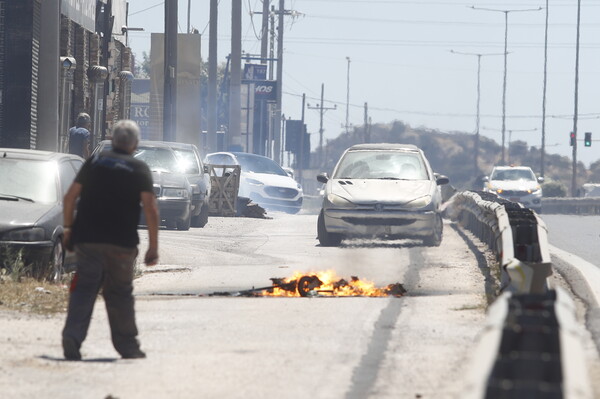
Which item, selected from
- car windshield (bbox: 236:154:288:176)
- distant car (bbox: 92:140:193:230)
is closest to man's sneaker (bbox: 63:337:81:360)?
distant car (bbox: 92:140:193:230)

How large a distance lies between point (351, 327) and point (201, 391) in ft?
10.6

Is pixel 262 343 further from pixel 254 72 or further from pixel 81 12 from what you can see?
pixel 254 72

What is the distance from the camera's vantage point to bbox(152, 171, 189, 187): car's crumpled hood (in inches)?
972

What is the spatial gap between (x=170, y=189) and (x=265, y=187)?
12.6m

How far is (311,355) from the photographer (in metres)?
9.20

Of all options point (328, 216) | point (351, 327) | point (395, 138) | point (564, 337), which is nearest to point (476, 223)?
point (328, 216)

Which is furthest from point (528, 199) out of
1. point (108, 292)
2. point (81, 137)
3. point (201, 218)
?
point (108, 292)

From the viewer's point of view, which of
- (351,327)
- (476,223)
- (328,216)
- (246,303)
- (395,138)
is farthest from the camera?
(395,138)

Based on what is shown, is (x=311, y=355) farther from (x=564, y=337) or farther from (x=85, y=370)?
(x=564, y=337)

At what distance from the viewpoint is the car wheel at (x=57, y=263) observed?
44.8 ft

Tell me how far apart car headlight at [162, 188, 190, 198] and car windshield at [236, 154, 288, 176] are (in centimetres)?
1364

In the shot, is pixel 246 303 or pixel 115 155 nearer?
pixel 115 155

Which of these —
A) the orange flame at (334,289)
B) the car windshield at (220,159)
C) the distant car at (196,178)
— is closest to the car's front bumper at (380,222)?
the distant car at (196,178)

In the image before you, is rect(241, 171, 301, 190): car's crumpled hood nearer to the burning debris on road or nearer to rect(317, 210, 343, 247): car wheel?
rect(317, 210, 343, 247): car wheel
